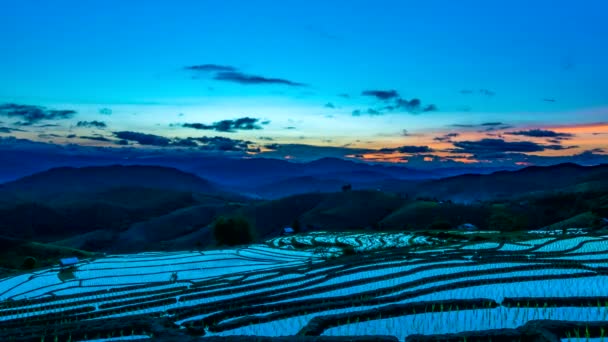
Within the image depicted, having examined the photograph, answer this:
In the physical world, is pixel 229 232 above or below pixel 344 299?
below

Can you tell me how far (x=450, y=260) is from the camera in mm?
35688

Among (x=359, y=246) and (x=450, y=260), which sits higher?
(x=450, y=260)

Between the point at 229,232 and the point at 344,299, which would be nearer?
the point at 344,299

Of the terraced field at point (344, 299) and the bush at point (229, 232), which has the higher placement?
the terraced field at point (344, 299)

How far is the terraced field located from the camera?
17.2 metres

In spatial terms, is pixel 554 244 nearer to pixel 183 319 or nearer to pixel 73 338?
pixel 183 319

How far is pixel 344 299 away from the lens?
2397cm

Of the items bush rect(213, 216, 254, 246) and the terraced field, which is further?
bush rect(213, 216, 254, 246)

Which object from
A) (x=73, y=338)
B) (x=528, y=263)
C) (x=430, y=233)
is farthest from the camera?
(x=430, y=233)

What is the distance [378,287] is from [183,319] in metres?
11.4

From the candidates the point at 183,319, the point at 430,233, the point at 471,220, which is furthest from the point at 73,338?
the point at 471,220

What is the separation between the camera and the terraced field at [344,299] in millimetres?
17219

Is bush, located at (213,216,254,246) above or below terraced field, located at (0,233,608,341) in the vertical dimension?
below

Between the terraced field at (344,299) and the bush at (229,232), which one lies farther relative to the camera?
the bush at (229,232)
